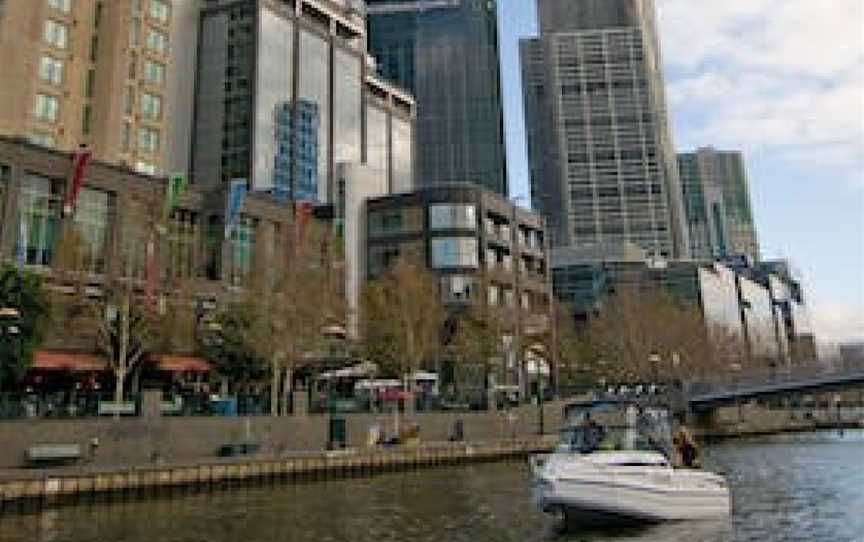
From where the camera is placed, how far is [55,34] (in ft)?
288

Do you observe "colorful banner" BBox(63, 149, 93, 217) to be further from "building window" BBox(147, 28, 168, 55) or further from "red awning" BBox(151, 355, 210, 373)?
"building window" BBox(147, 28, 168, 55)

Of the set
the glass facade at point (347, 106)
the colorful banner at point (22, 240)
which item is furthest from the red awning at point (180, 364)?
the glass facade at point (347, 106)

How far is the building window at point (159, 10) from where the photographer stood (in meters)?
101

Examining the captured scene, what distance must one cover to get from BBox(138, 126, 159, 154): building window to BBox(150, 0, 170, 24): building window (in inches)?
562

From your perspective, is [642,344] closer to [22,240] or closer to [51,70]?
[22,240]

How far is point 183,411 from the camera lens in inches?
1781

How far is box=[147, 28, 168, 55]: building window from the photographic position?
3917 inches

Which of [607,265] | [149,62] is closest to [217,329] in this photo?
[149,62]

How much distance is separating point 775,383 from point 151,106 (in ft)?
242

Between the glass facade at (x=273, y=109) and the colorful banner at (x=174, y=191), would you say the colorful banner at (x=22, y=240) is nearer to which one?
the colorful banner at (x=174, y=191)

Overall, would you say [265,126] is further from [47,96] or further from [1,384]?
[1,384]

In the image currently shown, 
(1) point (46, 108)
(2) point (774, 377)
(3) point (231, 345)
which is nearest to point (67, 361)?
(3) point (231, 345)

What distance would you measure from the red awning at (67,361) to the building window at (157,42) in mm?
56801

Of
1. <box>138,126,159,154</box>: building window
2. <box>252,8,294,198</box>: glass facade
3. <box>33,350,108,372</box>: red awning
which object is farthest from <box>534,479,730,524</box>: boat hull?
<box>252,8,294,198</box>: glass facade
